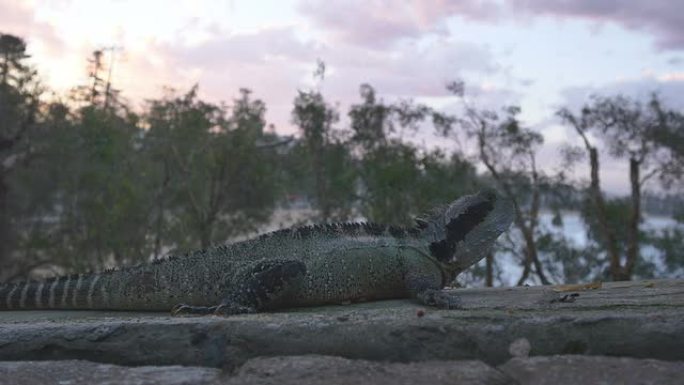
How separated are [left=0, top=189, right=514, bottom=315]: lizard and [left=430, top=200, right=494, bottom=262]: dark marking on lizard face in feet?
0.06

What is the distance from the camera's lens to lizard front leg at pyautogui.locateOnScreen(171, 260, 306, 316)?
5.18 metres

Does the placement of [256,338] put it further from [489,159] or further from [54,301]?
[489,159]

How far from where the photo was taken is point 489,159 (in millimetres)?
22641

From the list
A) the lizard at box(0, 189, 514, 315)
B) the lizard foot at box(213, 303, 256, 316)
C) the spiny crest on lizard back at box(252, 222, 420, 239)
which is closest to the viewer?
the lizard foot at box(213, 303, 256, 316)

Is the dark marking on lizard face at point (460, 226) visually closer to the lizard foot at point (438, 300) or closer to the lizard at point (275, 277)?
the lizard at point (275, 277)

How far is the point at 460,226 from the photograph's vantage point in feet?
20.4

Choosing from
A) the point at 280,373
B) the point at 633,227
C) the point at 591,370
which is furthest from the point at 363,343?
the point at 633,227

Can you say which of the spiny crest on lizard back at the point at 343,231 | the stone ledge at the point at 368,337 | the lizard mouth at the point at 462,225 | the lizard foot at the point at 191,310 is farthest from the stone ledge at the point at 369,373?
the lizard mouth at the point at 462,225

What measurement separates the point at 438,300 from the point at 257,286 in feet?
4.33

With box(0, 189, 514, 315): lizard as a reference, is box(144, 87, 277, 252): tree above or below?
above

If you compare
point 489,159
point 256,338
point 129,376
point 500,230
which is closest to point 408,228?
point 500,230

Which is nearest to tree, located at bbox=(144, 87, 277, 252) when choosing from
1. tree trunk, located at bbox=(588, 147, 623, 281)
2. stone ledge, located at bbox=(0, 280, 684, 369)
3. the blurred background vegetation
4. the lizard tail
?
the blurred background vegetation

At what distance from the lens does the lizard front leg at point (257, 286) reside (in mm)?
5184

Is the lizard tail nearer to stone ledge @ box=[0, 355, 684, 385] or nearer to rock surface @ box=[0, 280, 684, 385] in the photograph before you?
rock surface @ box=[0, 280, 684, 385]
